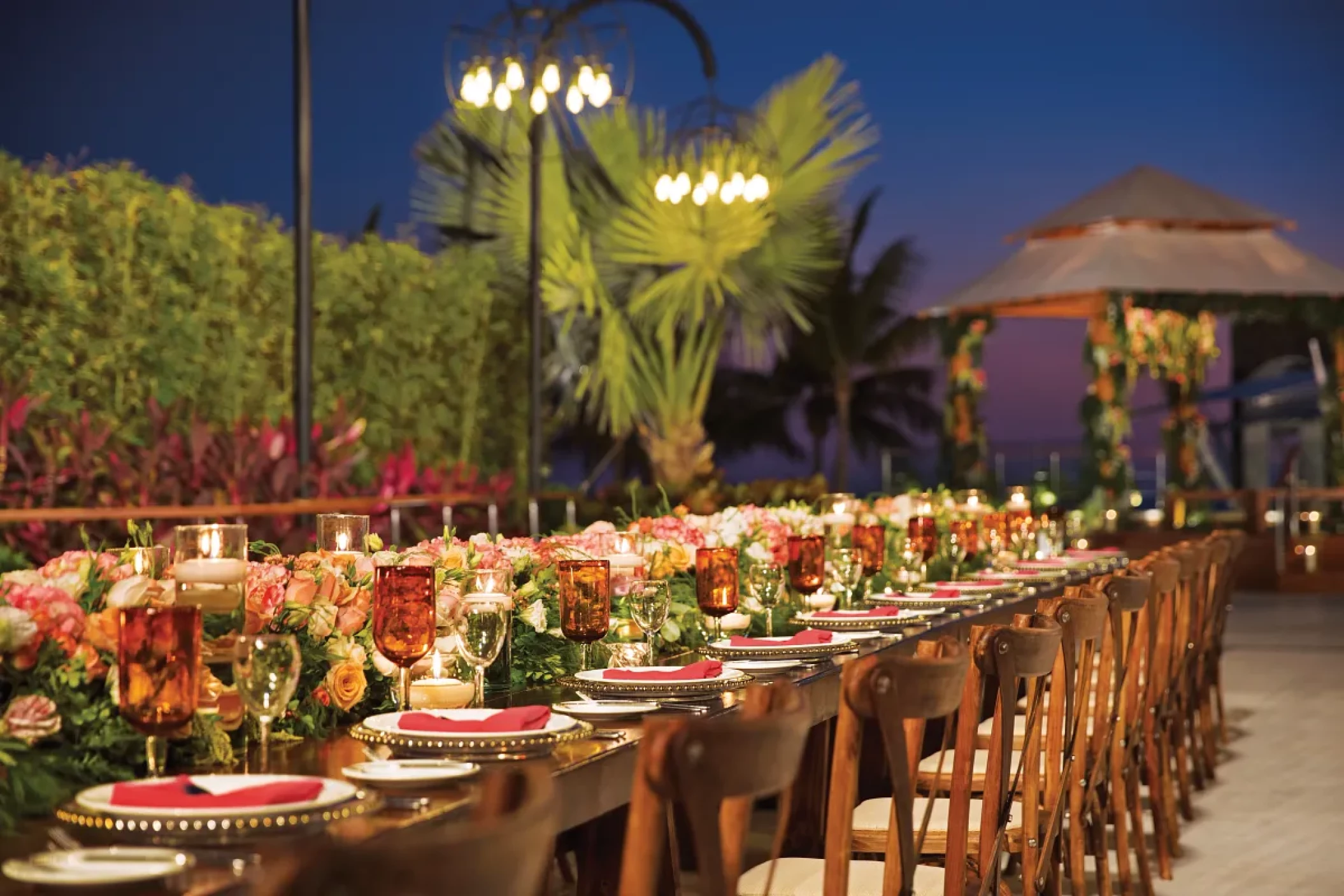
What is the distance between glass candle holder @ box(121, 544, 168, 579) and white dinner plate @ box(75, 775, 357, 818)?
589 millimetres

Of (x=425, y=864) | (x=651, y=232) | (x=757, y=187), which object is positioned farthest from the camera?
(x=651, y=232)

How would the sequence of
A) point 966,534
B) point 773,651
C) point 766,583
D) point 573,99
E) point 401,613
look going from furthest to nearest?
point 573,99 < point 966,534 < point 766,583 < point 773,651 < point 401,613

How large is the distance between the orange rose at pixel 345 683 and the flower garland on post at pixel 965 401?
17.4 meters

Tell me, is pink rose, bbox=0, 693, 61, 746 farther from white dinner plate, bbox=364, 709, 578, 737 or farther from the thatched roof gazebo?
the thatched roof gazebo

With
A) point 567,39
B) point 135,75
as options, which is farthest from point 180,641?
point 135,75

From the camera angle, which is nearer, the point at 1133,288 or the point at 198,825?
the point at 198,825

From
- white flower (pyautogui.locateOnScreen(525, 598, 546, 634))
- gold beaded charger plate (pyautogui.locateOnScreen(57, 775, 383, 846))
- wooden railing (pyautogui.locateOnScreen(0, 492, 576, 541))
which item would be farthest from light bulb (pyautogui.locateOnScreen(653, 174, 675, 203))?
gold beaded charger plate (pyautogui.locateOnScreen(57, 775, 383, 846))

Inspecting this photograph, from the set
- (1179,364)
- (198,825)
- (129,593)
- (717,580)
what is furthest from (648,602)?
(1179,364)

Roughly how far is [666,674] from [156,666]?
1195 mm

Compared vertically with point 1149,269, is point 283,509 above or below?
below

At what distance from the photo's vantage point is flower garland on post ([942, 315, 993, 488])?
19.8 meters

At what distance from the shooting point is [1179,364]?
65.3 feet

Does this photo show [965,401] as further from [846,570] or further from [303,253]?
[846,570]

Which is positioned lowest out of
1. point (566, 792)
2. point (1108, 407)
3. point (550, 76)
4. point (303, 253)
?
point (566, 792)
